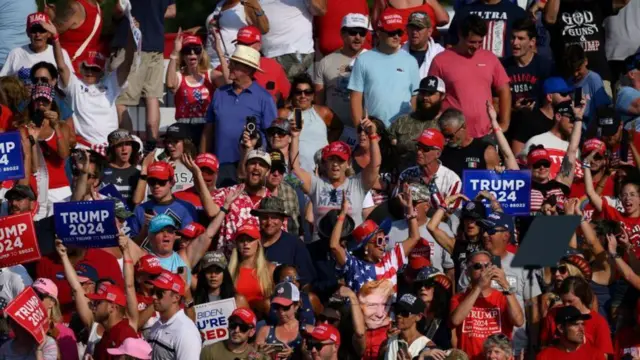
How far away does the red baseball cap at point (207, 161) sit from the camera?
676 inches

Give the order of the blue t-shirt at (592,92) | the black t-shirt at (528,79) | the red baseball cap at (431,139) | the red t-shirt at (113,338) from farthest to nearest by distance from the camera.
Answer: the black t-shirt at (528,79), the blue t-shirt at (592,92), the red baseball cap at (431,139), the red t-shirt at (113,338)

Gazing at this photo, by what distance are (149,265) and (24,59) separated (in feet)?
15.6

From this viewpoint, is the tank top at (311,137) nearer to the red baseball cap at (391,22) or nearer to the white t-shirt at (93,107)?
the red baseball cap at (391,22)

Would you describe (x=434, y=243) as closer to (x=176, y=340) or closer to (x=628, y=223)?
(x=628, y=223)

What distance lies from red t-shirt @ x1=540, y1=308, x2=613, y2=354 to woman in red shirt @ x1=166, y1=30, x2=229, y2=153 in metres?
5.06

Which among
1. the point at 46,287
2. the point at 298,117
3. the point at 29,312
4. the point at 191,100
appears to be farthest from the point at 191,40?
the point at 29,312

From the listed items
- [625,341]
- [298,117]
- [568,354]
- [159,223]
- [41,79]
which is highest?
[41,79]

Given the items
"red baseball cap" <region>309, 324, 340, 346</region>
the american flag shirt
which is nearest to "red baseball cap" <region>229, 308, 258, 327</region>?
"red baseball cap" <region>309, 324, 340, 346</region>

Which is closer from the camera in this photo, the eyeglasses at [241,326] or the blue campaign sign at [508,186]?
the eyeglasses at [241,326]

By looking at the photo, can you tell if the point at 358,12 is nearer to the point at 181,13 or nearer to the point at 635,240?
the point at 635,240

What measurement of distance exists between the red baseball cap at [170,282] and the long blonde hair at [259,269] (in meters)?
1.49

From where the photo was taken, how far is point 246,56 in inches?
724

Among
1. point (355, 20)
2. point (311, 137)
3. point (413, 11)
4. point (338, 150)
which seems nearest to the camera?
point (338, 150)

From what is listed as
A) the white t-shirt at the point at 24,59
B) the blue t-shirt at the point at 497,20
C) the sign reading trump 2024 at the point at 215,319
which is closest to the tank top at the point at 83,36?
the white t-shirt at the point at 24,59
